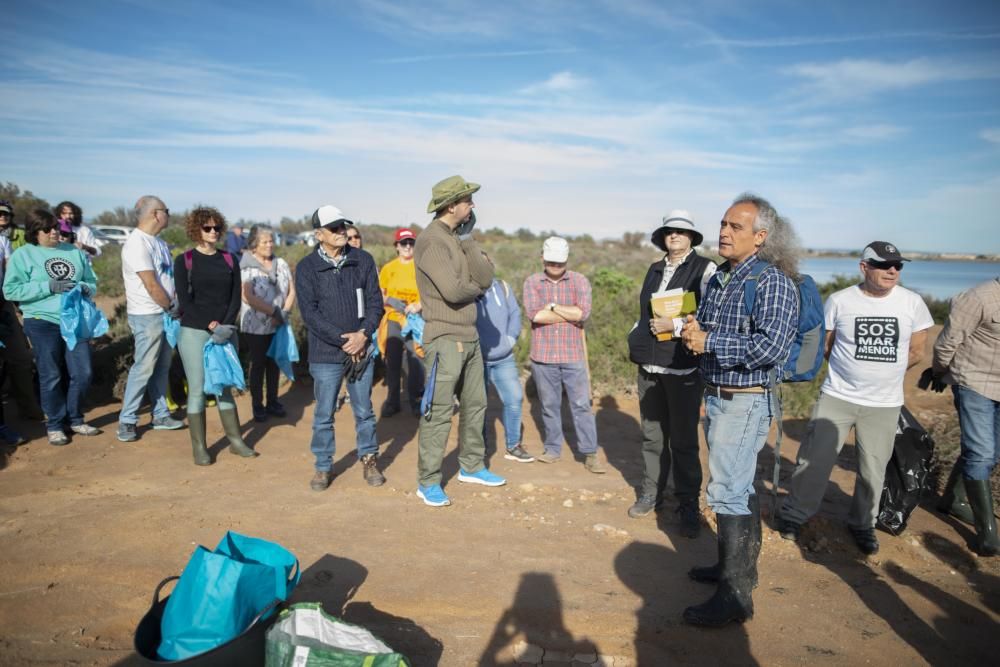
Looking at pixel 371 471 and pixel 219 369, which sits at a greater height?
pixel 219 369

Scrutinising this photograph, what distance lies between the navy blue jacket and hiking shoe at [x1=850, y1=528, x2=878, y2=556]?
12.4 ft

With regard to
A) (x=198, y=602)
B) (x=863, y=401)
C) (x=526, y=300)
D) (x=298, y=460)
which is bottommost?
(x=298, y=460)

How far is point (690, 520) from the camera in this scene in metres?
4.27

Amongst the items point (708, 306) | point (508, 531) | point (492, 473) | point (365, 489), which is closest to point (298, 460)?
point (365, 489)

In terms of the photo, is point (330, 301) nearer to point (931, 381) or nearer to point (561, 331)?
point (561, 331)

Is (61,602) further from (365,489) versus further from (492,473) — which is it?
(492,473)

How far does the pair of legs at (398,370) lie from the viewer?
6.95 metres

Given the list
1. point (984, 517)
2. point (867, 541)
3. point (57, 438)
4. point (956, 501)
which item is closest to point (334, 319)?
point (57, 438)

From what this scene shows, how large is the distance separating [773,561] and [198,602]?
3364 millimetres

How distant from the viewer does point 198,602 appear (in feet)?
8.17

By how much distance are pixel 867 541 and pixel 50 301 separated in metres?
6.84

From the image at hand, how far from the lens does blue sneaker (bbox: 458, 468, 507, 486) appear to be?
501cm

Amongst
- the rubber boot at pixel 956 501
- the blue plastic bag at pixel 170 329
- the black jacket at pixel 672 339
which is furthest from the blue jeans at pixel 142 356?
the rubber boot at pixel 956 501

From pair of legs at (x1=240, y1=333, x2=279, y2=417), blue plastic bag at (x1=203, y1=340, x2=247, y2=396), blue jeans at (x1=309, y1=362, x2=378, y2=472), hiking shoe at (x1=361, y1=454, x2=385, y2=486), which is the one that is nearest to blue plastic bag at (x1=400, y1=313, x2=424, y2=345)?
pair of legs at (x1=240, y1=333, x2=279, y2=417)
